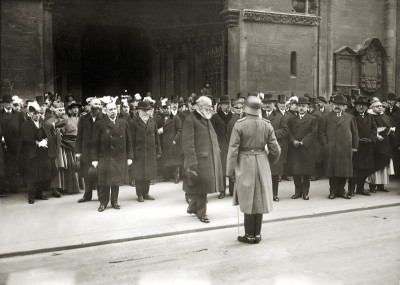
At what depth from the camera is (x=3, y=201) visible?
32.3ft

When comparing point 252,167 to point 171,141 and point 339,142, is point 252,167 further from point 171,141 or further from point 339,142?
point 171,141

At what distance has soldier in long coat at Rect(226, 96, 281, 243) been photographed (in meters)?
6.52

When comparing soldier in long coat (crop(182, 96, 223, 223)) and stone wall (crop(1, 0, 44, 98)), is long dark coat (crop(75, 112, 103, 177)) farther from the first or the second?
stone wall (crop(1, 0, 44, 98))

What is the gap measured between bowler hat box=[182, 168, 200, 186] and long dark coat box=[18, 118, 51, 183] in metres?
3.66

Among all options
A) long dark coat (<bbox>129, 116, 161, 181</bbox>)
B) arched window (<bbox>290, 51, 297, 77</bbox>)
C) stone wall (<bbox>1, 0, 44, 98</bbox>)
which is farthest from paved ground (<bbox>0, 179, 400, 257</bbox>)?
arched window (<bbox>290, 51, 297, 77</bbox>)

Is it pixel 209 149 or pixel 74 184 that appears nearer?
pixel 209 149

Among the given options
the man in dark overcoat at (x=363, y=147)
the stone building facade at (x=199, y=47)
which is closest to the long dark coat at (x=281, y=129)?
the man in dark overcoat at (x=363, y=147)

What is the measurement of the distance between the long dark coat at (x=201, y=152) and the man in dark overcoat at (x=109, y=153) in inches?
63.2

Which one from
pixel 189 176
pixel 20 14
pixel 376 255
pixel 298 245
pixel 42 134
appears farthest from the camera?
pixel 20 14

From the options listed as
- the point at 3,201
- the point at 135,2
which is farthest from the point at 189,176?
the point at 135,2

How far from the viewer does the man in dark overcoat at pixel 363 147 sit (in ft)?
33.5

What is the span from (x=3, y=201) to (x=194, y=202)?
4.38 m

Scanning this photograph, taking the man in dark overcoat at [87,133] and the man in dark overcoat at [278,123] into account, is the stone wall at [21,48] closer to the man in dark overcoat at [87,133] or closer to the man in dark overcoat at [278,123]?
the man in dark overcoat at [87,133]

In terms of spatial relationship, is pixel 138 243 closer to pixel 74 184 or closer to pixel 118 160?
pixel 118 160
